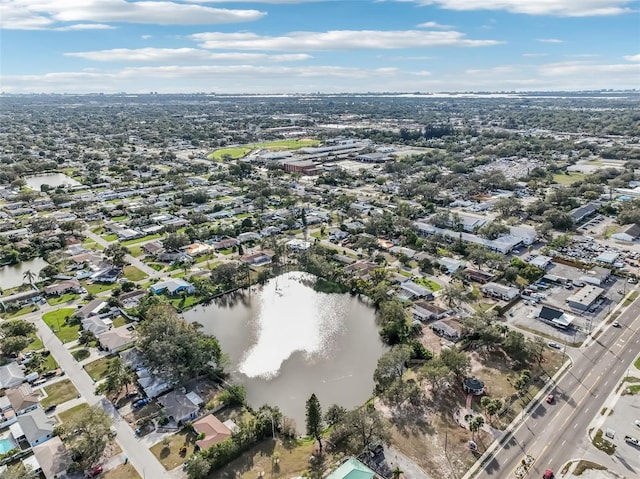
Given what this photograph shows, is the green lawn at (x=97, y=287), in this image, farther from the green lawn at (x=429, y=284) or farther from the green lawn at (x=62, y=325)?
the green lawn at (x=429, y=284)

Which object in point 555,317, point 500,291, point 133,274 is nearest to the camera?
point 555,317

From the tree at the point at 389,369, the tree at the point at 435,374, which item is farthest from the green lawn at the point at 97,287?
the tree at the point at 435,374

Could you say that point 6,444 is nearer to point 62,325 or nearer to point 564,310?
point 62,325

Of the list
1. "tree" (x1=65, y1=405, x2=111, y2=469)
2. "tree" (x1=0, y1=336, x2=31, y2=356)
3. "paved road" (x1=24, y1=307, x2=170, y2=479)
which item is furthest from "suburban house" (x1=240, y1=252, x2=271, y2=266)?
"tree" (x1=65, y1=405, x2=111, y2=469)

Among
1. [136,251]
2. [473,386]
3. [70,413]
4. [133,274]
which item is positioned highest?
[473,386]

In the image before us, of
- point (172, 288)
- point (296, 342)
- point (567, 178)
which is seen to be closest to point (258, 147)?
point (567, 178)

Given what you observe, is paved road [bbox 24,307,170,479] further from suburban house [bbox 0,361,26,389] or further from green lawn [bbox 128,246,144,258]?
green lawn [bbox 128,246,144,258]

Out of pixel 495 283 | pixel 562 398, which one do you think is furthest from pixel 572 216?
pixel 562 398
